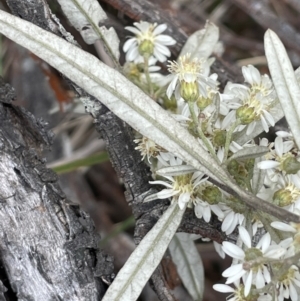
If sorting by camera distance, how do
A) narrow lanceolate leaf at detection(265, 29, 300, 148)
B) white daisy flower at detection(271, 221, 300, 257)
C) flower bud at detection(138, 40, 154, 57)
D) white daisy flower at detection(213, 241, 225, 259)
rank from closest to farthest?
white daisy flower at detection(271, 221, 300, 257)
narrow lanceolate leaf at detection(265, 29, 300, 148)
white daisy flower at detection(213, 241, 225, 259)
flower bud at detection(138, 40, 154, 57)

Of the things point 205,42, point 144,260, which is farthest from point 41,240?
point 205,42

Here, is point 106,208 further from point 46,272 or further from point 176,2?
point 46,272

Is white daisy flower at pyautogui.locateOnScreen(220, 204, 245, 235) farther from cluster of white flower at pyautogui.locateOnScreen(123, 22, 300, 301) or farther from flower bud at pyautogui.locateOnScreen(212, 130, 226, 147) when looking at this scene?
flower bud at pyautogui.locateOnScreen(212, 130, 226, 147)

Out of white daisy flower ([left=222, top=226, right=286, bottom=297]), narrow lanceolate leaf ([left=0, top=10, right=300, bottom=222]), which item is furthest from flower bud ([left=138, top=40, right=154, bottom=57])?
white daisy flower ([left=222, top=226, right=286, bottom=297])

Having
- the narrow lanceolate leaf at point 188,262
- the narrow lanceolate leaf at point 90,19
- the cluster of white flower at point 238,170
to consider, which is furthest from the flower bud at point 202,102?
the narrow lanceolate leaf at point 188,262

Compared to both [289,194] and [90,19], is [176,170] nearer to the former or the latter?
[289,194]

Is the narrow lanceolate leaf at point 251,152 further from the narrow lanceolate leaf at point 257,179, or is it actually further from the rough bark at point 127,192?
the rough bark at point 127,192
